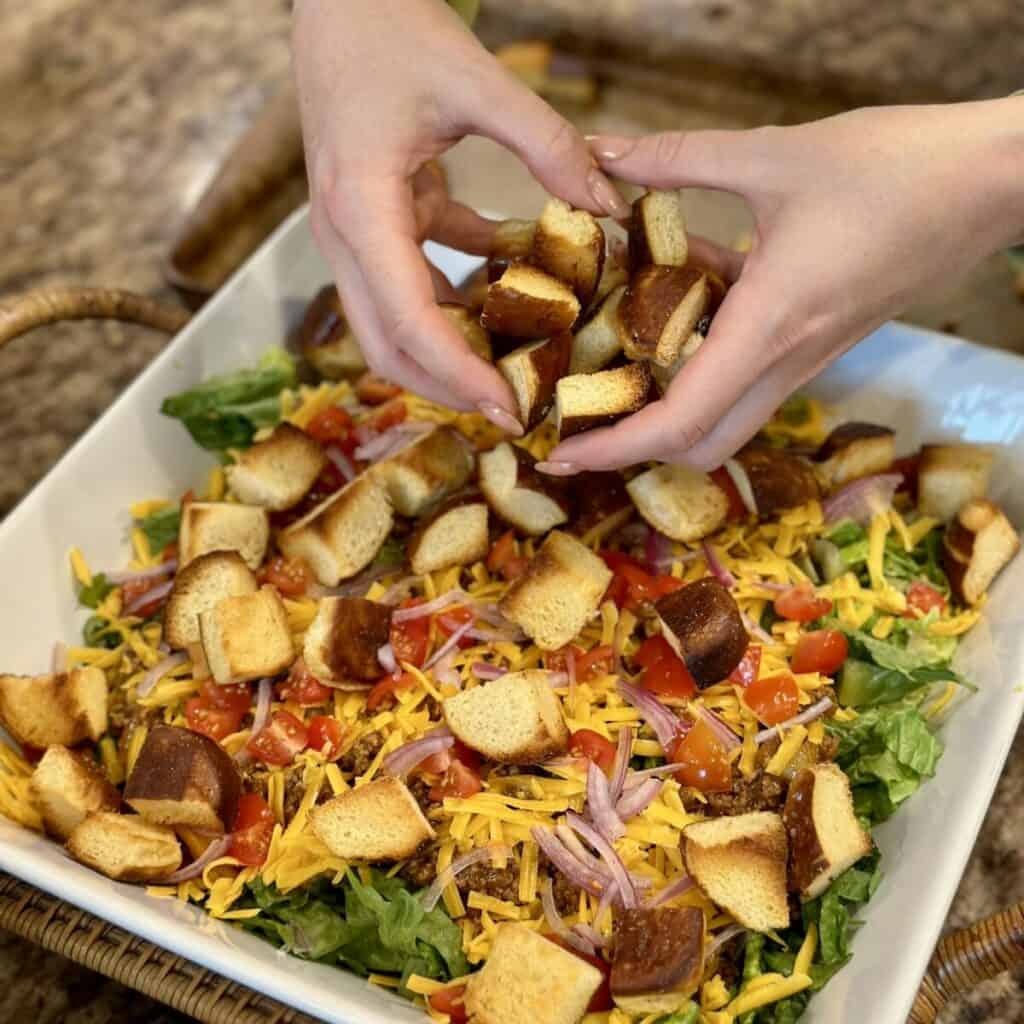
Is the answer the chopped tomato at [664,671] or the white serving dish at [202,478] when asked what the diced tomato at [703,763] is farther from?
the white serving dish at [202,478]

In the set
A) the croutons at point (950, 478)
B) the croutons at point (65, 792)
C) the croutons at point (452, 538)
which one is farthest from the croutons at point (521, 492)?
the croutons at point (65, 792)

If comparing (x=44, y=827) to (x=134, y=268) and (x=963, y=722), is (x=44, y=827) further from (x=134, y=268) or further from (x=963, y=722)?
(x=134, y=268)

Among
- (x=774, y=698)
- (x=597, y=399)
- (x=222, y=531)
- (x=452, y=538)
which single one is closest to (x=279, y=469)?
(x=222, y=531)

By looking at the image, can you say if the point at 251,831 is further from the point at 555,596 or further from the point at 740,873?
the point at 740,873

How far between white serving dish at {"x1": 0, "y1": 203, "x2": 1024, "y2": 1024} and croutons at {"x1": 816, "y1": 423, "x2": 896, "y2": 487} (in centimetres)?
22

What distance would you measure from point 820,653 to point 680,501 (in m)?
0.33

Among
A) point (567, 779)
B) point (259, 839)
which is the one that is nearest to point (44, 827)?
point (259, 839)

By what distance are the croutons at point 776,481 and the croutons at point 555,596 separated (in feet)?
1.14

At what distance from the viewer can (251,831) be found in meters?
1.72

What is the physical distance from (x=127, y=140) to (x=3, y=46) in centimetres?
75

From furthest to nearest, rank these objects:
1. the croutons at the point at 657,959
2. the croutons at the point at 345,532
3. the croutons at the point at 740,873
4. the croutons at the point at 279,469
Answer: the croutons at the point at 279,469
the croutons at the point at 345,532
the croutons at the point at 740,873
the croutons at the point at 657,959

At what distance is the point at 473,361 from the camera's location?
1625 mm

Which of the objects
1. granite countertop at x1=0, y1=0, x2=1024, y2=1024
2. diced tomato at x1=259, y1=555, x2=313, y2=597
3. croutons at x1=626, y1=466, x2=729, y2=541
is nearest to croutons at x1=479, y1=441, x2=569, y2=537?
croutons at x1=626, y1=466, x2=729, y2=541

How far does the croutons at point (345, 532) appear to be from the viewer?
1.98 meters
